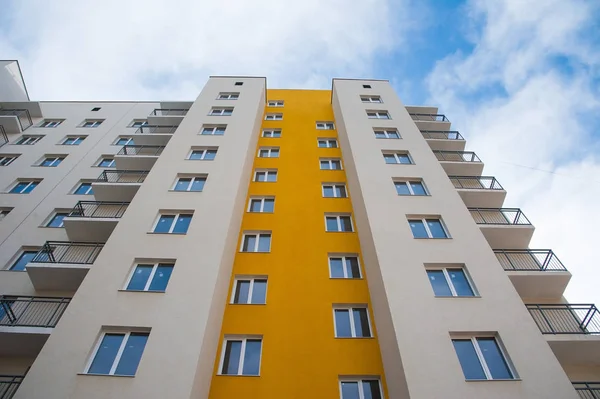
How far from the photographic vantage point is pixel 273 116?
2458 cm

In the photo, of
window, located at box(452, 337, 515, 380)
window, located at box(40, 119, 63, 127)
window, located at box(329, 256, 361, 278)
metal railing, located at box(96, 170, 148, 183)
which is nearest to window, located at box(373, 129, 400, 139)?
window, located at box(329, 256, 361, 278)

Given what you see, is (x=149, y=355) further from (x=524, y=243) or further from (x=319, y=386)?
(x=524, y=243)

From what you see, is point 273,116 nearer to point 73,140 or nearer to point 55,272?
point 73,140

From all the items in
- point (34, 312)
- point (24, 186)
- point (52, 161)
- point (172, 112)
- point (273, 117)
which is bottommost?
point (34, 312)

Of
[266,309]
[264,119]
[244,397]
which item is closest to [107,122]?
[264,119]

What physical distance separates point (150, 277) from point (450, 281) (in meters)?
9.89

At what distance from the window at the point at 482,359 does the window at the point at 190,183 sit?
11618 millimetres

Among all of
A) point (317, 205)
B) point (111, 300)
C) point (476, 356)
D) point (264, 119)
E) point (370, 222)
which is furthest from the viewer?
point (264, 119)

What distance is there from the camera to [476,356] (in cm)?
915

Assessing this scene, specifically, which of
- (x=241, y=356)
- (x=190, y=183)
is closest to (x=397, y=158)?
(x=190, y=183)

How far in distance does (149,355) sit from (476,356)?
8.68 m

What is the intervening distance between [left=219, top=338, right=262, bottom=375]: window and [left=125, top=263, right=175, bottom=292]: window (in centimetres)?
284

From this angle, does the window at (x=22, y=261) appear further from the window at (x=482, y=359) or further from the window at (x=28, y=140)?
the window at (x=482, y=359)

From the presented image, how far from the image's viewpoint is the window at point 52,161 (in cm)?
2108
